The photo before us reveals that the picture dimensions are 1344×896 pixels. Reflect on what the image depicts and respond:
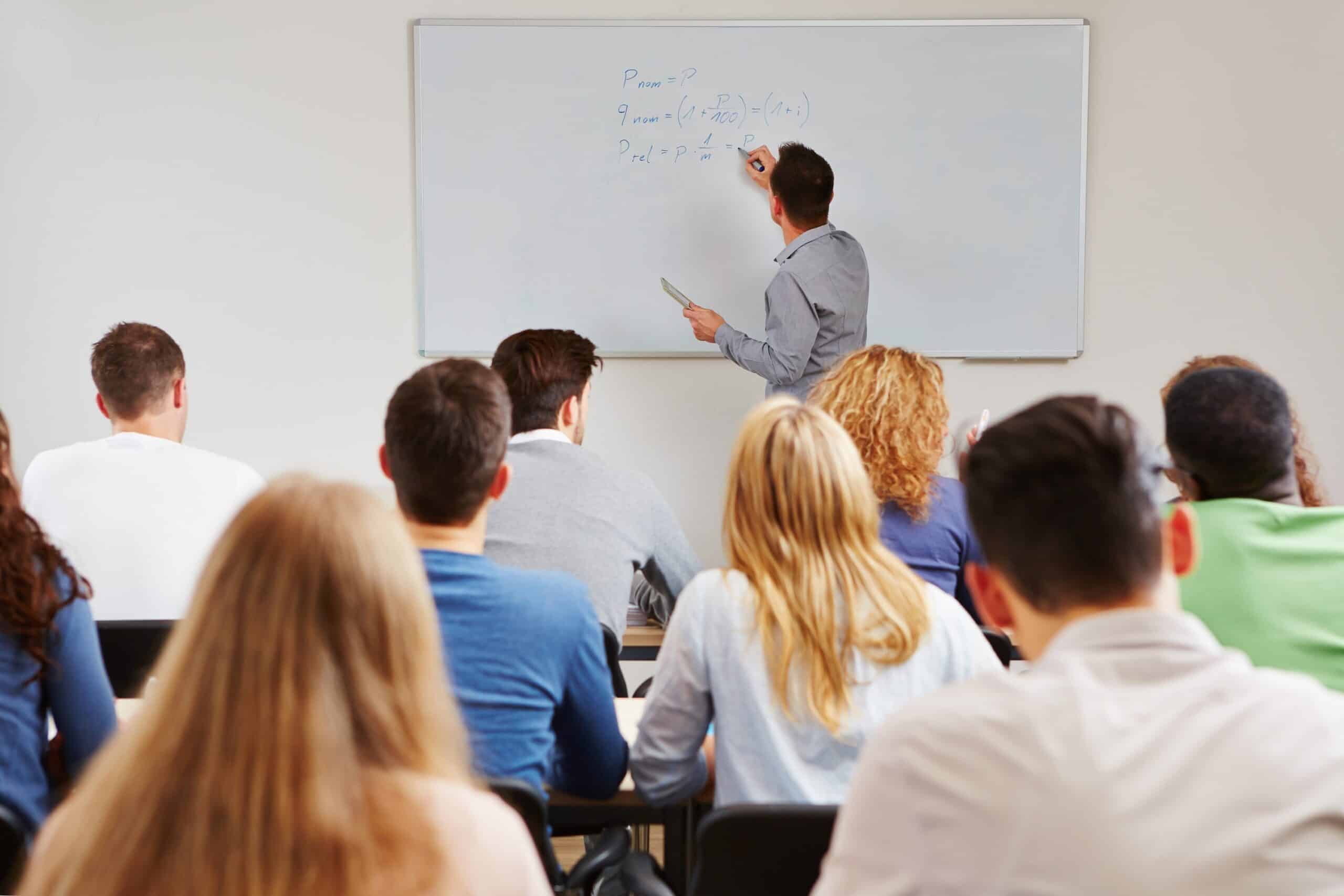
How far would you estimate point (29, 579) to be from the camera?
1.54 m

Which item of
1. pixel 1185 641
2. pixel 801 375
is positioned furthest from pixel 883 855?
pixel 801 375

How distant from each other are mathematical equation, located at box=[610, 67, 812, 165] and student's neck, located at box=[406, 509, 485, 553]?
2.78m

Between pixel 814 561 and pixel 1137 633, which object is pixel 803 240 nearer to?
pixel 814 561

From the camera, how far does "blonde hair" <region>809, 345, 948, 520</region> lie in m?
2.44

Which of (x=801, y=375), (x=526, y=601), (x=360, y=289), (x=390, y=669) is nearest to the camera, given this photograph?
(x=390, y=669)

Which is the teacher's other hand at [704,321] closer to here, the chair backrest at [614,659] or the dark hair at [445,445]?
the chair backrest at [614,659]

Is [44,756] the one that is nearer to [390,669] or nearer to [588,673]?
[588,673]

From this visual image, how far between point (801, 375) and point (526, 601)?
8.22 feet

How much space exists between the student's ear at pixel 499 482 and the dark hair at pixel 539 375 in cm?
94

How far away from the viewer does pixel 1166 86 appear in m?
4.25

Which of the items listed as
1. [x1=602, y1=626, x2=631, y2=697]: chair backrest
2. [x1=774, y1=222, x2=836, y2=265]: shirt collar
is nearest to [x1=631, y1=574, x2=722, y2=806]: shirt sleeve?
[x1=602, y1=626, x2=631, y2=697]: chair backrest

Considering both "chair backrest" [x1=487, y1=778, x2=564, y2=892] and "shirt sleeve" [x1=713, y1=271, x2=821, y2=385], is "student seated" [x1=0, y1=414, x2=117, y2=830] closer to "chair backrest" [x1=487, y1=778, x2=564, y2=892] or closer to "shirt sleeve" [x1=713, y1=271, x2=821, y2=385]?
"chair backrest" [x1=487, y1=778, x2=564, y2=892]

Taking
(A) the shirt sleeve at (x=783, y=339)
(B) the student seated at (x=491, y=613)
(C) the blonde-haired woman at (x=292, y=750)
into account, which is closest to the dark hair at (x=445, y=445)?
(B) the student seated at (x=491, y=613)

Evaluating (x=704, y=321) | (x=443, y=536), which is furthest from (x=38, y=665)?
(x=704, y=321)
